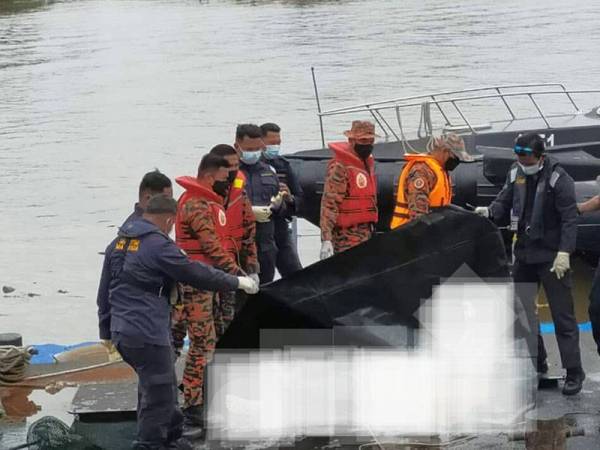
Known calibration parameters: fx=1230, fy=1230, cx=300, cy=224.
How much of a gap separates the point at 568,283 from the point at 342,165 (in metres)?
1.88

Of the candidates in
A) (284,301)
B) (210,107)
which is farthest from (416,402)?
(210,107)

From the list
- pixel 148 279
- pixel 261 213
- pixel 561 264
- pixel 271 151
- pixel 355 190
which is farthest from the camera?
pixel 271 151

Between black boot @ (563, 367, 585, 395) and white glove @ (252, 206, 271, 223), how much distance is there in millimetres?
2143

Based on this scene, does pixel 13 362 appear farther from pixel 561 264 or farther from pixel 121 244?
pixel 561 264

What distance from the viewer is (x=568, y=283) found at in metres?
6.54

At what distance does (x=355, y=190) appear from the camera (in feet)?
25.8

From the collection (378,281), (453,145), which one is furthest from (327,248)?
(378,281)

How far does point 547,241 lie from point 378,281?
990 millimetres

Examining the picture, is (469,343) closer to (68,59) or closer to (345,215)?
(345,215)

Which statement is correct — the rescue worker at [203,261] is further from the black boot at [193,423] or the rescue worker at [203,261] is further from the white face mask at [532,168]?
the white face mask at [532,168]

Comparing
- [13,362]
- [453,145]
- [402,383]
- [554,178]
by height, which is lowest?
[13,362]

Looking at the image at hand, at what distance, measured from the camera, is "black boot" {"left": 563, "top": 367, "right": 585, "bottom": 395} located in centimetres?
645

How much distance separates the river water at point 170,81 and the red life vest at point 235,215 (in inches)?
151

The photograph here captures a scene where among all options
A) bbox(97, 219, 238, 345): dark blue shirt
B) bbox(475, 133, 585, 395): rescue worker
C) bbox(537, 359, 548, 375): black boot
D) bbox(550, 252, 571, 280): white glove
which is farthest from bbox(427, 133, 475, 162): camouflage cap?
bbox(97, 219, 238, 345): dark blue shirt
